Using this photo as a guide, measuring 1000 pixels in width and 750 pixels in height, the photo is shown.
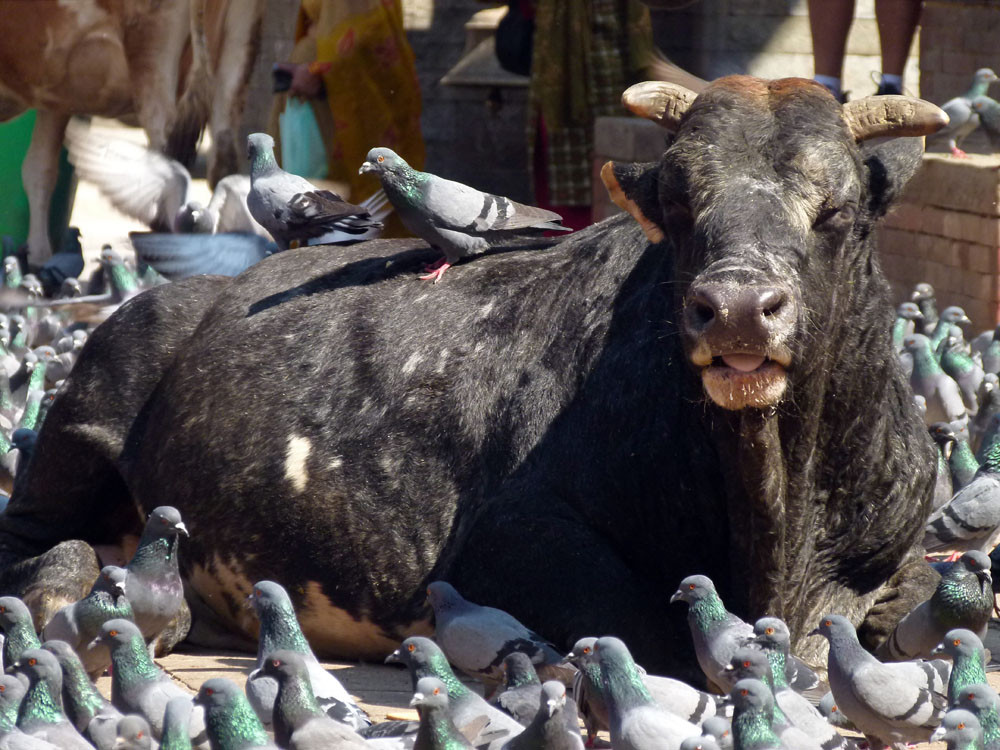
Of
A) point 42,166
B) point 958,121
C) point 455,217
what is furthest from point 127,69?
point 455,217

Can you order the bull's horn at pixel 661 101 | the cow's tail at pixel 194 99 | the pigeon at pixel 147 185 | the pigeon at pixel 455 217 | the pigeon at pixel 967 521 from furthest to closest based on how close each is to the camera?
the cow's tail at pixel 194 99 < the pigeon at pixel 147 185 < the pigeon at pixel 967 521 < the pigeon at pixel 455 217 < the bull's horn at pixel 661 101

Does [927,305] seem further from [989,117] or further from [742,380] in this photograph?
[742,380]

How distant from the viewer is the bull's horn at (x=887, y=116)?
5332 mm

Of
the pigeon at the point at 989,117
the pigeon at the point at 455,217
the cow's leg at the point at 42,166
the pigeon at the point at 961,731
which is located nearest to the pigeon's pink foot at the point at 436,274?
the pigeon at the point at 455,217

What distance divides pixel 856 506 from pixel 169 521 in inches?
83.1

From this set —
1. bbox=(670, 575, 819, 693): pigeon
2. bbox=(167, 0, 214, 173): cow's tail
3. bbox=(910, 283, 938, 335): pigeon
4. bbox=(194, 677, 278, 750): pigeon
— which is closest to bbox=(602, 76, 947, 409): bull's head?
bbox=(670, 575, 819, 693): pigeon

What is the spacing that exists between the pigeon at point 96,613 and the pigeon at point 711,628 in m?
1.69

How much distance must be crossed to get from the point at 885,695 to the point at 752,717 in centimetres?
89

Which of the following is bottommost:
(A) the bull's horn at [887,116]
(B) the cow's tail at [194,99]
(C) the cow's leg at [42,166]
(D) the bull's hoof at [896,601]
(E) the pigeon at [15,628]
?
(C) the cow's leg at [42,166]

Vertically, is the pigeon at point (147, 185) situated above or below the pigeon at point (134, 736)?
below

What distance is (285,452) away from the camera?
6309 millimetres

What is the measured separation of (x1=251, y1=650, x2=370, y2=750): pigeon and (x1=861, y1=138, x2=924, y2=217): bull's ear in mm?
2089

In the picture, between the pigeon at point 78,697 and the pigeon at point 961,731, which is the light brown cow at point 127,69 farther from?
the pigeon at point 961,731

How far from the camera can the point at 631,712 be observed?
4469 mm
